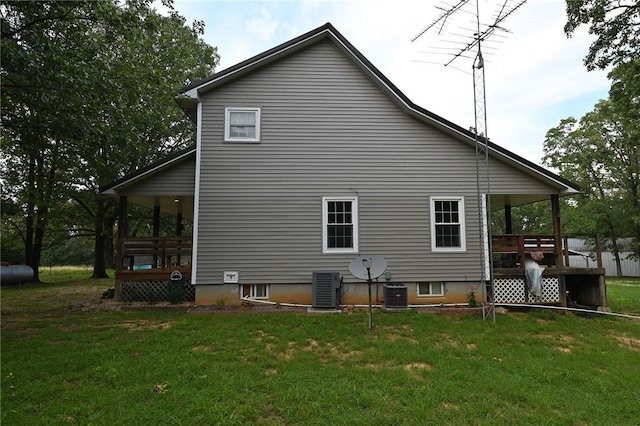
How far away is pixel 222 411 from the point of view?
3568 millimetres

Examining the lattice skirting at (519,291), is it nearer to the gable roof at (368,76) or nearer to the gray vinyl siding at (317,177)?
the gray vinyl siding at (317,177)

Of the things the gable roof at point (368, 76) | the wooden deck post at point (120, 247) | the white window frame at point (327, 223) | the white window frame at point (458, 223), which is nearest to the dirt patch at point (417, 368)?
the white window frame at point (327, 223)

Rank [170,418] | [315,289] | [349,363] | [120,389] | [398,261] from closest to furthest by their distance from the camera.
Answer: [170,418], [120,389], [349,363], [315,289], [398,261]

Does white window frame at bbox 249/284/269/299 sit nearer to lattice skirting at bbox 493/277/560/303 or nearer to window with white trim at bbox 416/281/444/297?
window with white trim at bbox 416/281/444/297

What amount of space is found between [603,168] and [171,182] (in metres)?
31.1

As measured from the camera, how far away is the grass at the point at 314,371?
11.8ft

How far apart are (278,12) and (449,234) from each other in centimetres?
856

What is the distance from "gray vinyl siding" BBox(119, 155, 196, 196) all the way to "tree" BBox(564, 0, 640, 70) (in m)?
12.0

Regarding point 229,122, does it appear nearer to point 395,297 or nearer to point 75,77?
point 75,77

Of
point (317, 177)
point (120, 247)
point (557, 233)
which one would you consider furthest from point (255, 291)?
point (557, 233)

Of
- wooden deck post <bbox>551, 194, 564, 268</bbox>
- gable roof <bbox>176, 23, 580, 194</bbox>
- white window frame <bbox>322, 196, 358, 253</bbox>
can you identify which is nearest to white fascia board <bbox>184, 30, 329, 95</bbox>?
gable roof <bbox>176, 23, 580, 194</bbox>

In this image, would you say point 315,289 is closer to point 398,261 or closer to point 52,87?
point 398,261

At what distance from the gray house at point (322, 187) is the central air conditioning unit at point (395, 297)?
35cm

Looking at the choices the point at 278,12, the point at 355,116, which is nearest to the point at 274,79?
the point at 355,116
